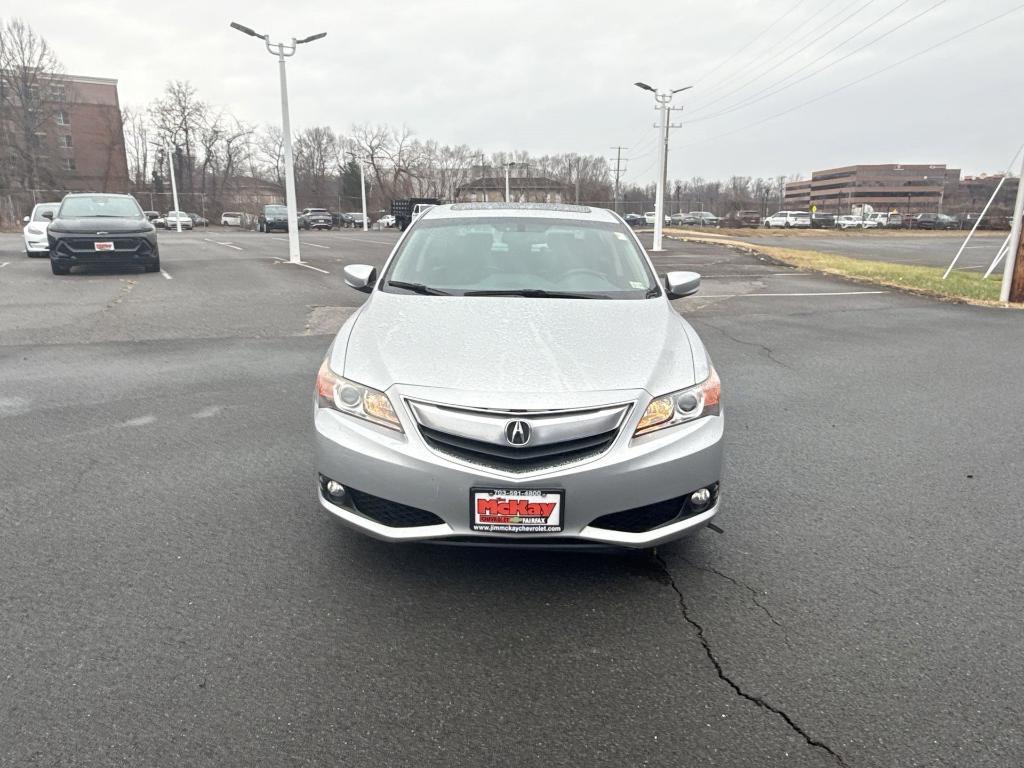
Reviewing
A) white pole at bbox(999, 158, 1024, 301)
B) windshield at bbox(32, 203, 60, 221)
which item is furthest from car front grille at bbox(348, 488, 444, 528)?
windshield at bbox(32, 203, 60, 221)

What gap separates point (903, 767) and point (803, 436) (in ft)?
11.3

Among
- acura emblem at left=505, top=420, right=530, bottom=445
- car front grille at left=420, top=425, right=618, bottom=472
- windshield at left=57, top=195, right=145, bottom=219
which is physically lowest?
car front grille at left=420, top=425, right=618, bottom=472

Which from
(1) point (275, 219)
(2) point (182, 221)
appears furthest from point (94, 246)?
(2) point (182, 221)

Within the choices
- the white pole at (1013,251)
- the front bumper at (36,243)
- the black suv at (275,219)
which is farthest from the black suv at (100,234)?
the black suv at (275,219)

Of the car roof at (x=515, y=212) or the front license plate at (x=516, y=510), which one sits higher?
the car roof at (x=515, y=212)

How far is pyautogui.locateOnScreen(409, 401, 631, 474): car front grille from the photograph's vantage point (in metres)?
2.82

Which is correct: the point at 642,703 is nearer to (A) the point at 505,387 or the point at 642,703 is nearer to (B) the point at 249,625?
(A) the point at 505,387

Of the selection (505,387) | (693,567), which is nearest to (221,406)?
(505,387)

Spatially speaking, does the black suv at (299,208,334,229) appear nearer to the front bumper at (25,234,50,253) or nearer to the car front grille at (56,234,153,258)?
the front bumper at (25,234,50,253)

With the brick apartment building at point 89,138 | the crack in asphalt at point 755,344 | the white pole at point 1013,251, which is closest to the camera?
the crack in asphalt at point 755,344

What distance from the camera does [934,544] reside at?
361cm

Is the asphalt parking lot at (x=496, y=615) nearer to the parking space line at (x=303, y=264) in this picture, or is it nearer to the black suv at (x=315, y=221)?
the parking space line at (x=303, y=264)

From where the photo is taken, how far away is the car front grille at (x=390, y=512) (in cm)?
292

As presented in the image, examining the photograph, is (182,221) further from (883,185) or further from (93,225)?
(883,185)
